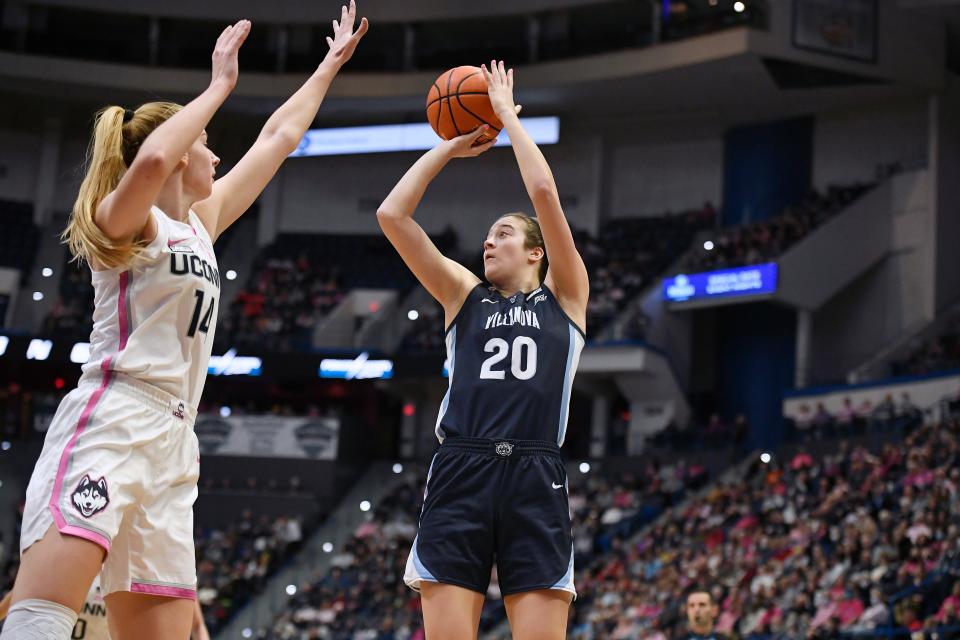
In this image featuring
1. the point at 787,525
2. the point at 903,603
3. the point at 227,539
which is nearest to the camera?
the point at 903,603

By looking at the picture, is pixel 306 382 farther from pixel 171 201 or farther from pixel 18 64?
pixel 171 201

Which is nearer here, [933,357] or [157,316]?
[157,316]

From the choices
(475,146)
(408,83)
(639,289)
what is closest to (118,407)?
(475,146)

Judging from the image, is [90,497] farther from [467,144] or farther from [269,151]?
[467,144]

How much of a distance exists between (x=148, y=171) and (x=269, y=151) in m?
1.04

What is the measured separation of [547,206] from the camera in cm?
485

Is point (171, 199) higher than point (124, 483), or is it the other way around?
point (171, 199)

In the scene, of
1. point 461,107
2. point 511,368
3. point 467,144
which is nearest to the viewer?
point 511,368

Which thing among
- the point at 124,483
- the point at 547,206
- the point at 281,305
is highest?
the point at 281,305

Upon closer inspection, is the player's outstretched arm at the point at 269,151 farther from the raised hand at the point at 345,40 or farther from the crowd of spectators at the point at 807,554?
the crowd of spectators at the point at 807,554

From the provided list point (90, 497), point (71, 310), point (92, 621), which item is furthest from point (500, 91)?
point (71, 310)

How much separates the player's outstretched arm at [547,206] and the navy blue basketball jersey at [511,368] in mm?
80

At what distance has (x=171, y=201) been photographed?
13.5 feet

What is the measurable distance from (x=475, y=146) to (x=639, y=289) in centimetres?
2563
